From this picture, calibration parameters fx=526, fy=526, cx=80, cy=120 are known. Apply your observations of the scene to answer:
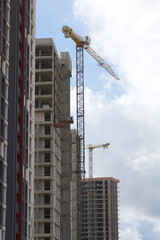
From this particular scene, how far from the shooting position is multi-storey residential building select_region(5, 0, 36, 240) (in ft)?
269

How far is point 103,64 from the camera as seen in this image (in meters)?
198

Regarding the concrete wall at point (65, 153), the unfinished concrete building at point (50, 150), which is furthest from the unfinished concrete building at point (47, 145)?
the concrete wall at point (65, 153)

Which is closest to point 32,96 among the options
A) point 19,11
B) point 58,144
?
point 19,11

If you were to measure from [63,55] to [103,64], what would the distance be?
38.0 metres

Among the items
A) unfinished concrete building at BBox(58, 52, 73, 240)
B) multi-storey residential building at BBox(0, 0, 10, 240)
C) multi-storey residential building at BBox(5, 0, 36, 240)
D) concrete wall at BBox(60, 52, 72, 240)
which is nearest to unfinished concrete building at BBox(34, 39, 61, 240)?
unfinished concrete building at BBox(58, 52, 73, 240)

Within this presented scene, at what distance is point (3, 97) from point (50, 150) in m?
62.7

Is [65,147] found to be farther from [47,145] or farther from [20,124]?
[20,124]

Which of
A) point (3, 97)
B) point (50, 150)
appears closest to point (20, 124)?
point (3, 97)

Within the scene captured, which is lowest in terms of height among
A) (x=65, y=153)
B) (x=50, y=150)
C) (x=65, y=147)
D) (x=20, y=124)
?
(x=20, y=124)

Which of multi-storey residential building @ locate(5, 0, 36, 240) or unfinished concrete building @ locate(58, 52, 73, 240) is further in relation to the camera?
unfinished concrete building @ locate(58, 52, 73, 240)

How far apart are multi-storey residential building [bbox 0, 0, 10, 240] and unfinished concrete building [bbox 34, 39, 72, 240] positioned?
191 ft

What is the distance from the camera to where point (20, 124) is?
8844 centimetres

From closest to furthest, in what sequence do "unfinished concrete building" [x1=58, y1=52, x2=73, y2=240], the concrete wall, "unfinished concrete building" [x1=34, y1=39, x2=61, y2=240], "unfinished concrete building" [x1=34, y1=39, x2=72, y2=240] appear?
"unfinished concrete building" [x1=34, y1=39, x2=61, y2=240] < "unfinished concrete building" [x1=34, y1=39, x2=72, y2=240] < "unfinished concrete building" [x1=58, y1=52, x2=73, y2=240] < the concrete wall

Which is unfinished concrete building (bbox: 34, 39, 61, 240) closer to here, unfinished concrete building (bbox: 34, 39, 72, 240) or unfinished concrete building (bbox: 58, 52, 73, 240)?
unfinished concrete building (bbox: 34, 39, 72, 240)
